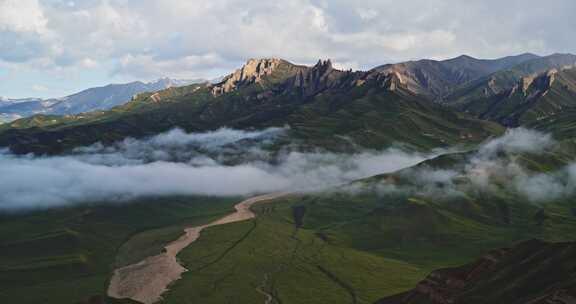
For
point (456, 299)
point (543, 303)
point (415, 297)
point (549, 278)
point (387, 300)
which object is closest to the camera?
point (543, 303)

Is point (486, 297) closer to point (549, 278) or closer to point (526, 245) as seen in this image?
point (549, 278)

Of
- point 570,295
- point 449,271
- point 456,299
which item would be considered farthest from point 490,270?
point 570,295

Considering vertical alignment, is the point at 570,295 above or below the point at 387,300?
above

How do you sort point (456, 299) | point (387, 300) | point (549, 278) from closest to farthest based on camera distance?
point (549, 278) < point (456, 299) < point (387, 300)

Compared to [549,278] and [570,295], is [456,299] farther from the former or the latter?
[570,295]

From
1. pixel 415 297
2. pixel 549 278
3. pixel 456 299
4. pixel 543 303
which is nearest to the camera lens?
pixel 543 303

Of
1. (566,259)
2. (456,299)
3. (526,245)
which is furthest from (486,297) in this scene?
(526,245)

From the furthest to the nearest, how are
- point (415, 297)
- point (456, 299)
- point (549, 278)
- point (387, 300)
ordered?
point (387, 300)
point (415, 297)
point (456, 299)
point (549, 278)

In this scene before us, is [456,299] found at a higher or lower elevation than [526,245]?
lower

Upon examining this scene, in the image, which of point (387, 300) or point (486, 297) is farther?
point (387, 300)
